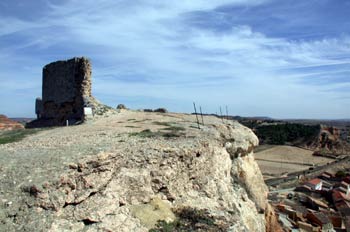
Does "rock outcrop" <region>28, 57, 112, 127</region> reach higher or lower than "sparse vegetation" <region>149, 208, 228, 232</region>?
higher

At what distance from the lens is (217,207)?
9969 millimetres

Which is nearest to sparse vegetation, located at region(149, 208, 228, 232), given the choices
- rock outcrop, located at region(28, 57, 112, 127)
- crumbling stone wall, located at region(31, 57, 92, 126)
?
rock outcrop, located at region(28, 57, 112, 127)

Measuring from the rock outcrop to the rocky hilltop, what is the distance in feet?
9.11

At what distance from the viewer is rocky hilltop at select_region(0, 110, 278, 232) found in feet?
23.1

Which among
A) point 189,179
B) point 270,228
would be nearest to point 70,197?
point 189,179

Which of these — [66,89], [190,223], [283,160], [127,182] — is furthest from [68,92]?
[283,160]

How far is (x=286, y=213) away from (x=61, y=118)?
15.0 m

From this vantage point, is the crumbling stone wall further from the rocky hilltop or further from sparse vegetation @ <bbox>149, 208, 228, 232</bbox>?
sparse vegetation @ <bbox>149, 208, 228, 232</bbox>

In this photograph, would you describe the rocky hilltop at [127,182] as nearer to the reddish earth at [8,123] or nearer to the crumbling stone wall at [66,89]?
the crumbling stone wall at [66,89]

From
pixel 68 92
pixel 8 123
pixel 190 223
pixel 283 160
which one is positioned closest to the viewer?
pixel 190 223

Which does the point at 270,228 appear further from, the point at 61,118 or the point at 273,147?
the point at 273,147

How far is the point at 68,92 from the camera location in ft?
52.5

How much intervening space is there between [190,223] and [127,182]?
1661mm

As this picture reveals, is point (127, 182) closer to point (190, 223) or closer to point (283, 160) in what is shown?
point (190, 223)
